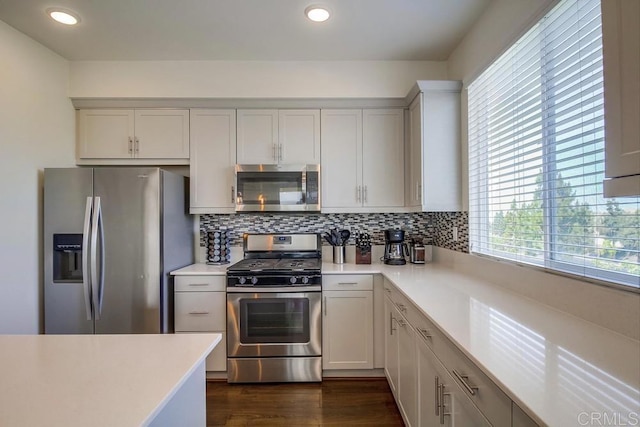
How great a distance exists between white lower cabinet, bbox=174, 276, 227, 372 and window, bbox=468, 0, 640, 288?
2.02 metres

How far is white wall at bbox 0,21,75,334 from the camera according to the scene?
82.2 inches

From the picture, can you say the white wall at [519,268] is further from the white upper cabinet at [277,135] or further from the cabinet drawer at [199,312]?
the cabinet drawer at [199,312]

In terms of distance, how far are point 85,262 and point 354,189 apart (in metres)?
2.14

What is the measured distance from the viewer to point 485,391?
0.90 metres

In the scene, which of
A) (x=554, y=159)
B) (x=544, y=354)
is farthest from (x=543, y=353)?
(x=554, y=159)

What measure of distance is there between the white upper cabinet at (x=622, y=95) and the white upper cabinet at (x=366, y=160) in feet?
6.28

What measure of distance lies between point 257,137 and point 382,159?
113cm

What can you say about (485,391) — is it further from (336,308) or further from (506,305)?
(336,308)

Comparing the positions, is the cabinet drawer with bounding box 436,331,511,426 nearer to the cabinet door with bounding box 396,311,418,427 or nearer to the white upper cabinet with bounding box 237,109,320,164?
the cabinet door with bounding box 396,311,418,427

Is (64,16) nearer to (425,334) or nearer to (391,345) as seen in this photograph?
(425,334)

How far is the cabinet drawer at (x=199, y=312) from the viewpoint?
244cm

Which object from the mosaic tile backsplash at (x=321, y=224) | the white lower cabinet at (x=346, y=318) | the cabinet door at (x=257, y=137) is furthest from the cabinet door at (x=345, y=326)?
the cabinet door at (x=257, y=137)

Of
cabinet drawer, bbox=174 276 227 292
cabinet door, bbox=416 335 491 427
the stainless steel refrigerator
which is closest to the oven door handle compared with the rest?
cabinet drawer, bbox=174 276 227 292

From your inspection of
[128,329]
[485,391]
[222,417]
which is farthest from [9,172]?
[485,391]
